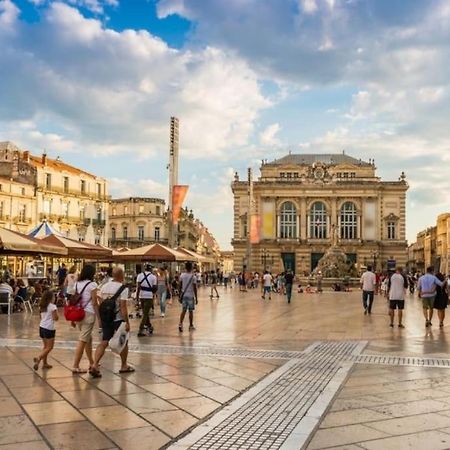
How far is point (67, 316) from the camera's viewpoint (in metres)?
8.73

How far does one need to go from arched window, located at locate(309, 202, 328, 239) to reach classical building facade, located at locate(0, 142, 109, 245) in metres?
28.7

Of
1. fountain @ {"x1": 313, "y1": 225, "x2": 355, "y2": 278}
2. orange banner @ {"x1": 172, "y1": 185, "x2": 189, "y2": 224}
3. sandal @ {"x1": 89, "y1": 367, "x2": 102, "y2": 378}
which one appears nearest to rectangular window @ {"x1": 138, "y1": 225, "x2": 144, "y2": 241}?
fountain @ {"x1": 313, "y1": 225, "x2": 355, "y2": 278}

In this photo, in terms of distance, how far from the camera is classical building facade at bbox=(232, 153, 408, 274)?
3278 inches

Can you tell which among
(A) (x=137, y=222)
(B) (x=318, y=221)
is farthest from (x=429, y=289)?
(A) (x=137, y=222)

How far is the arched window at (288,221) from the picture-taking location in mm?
84938

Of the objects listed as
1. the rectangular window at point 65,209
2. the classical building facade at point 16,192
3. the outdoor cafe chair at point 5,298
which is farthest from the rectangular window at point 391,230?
the outdoor cafe chair at point 5,298

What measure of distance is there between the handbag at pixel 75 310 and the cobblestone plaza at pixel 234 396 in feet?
2.65

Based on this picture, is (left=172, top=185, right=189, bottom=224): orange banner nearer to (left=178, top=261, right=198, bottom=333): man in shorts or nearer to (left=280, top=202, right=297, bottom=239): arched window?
(left=178, top=261, right=198, bottom=333): man in shorts

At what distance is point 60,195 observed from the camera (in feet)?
218

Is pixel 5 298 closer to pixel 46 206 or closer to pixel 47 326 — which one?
pixel 47 326

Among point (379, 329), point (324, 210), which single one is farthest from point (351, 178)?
point (379, 329)

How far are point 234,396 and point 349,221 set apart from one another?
260ft

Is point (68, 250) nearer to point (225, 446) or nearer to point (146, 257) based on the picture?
point (146, 257)

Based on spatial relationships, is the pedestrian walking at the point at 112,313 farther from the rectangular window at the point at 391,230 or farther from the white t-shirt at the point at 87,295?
the rectangular window at the point at 391,230
